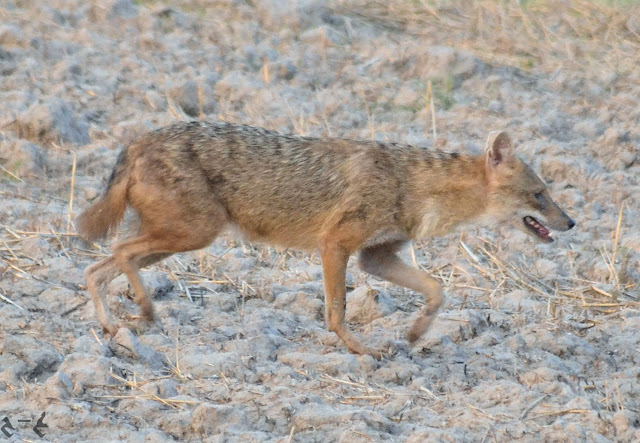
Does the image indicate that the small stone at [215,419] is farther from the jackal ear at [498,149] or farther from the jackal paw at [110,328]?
the jackal ear at [498,149]

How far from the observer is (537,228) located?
764 cm

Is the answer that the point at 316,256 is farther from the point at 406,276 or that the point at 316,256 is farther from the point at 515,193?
the point at 515,193

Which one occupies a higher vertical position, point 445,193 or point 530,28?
point 445,193

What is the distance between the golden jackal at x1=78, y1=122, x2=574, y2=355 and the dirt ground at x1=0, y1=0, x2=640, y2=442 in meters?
0.37

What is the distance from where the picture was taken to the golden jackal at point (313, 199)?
704 centimetres

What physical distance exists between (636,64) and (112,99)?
6.05 m

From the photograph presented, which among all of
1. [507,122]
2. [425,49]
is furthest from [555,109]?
[425,49]

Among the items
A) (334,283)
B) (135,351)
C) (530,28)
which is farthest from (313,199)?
(530,28)

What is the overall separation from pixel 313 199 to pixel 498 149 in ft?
4.26

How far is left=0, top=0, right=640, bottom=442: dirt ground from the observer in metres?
5.80

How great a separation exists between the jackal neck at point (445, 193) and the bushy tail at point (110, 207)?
6.13ft

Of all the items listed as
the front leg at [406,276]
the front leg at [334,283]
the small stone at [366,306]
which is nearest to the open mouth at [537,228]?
the front leg at [406,276]

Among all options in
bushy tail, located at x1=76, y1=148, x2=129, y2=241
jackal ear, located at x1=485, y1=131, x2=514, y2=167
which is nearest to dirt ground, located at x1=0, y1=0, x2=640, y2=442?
bushy tail, located at x1=76, y1=148, x2=129, y2=241

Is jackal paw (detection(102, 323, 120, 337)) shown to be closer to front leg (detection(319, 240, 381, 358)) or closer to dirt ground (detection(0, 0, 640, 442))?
dirt ground (detection(0, 0, 640, 442))
